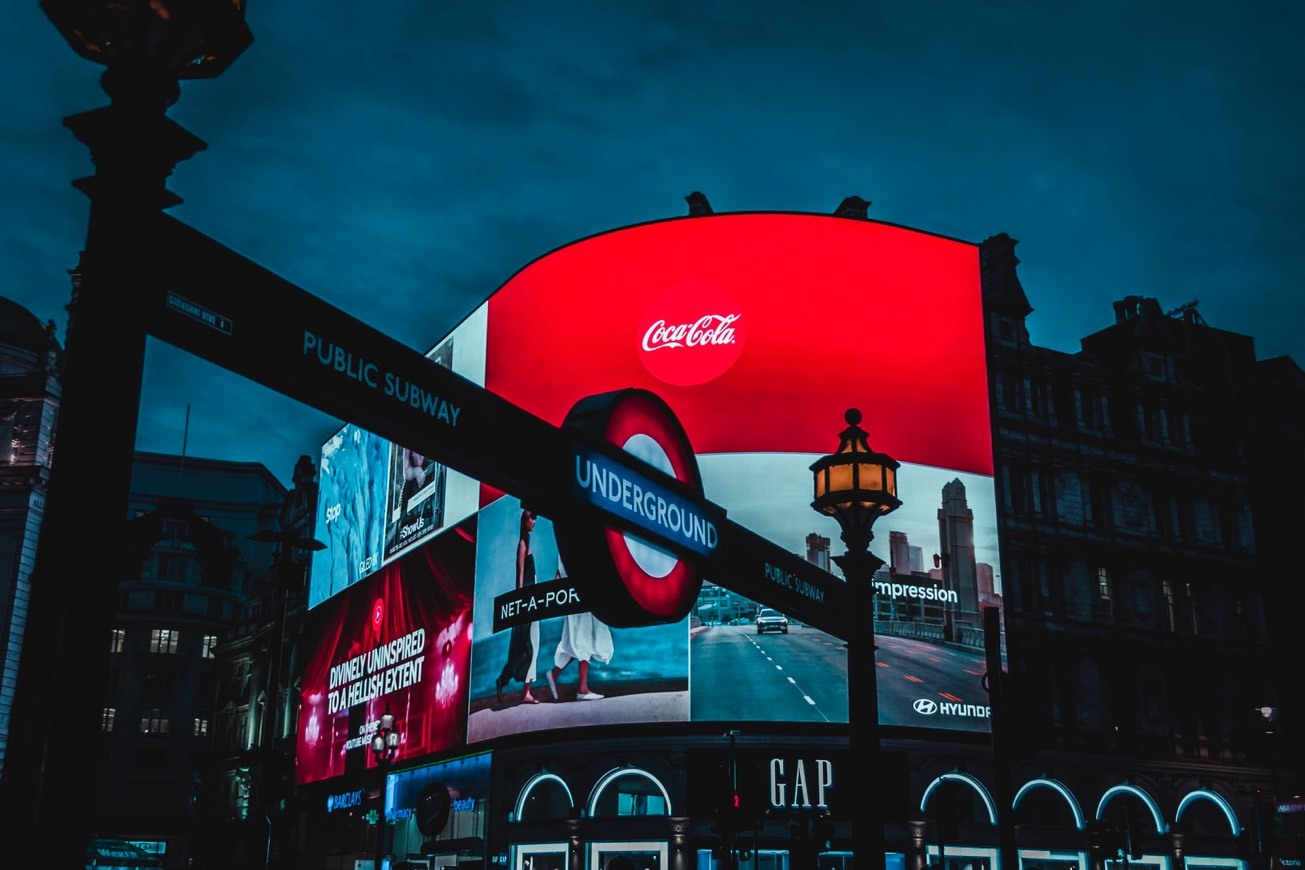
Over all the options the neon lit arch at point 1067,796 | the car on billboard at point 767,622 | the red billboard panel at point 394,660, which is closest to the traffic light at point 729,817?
the car on billboard at point 767,622

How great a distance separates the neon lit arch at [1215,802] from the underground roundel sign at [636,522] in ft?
135

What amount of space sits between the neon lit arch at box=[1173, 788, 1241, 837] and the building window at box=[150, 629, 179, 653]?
75.8m

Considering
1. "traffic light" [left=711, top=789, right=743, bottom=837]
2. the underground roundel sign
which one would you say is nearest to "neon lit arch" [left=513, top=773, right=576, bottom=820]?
"traffic light" [left=711, top=789, right=743, bottom=837]

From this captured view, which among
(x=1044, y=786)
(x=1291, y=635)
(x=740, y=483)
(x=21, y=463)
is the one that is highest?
(x=21, y=463)

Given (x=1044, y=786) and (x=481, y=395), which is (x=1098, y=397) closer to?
(x=1044, y=786)

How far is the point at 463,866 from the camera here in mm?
41781

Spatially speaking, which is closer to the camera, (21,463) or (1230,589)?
(1230,589)

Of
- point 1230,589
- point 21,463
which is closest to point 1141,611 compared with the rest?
point 1230,589

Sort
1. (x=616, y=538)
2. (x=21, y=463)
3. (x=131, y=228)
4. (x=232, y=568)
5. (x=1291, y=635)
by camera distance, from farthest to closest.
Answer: (x=232, y=568) → (x=21, y=463) → (x=1291, y=635) → (x=616, y=538) → (x=131, y=228)

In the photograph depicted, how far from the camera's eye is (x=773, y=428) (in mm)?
40094

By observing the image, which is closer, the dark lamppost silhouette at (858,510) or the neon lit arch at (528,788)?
the dark lamppost silhouette at (858,510)

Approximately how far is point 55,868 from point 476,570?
4153 centimetres

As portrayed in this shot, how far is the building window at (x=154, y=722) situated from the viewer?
93.4m

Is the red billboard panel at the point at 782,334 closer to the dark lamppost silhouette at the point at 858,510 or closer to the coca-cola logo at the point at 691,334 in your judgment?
the coca-cola logo at the point at 691,334
